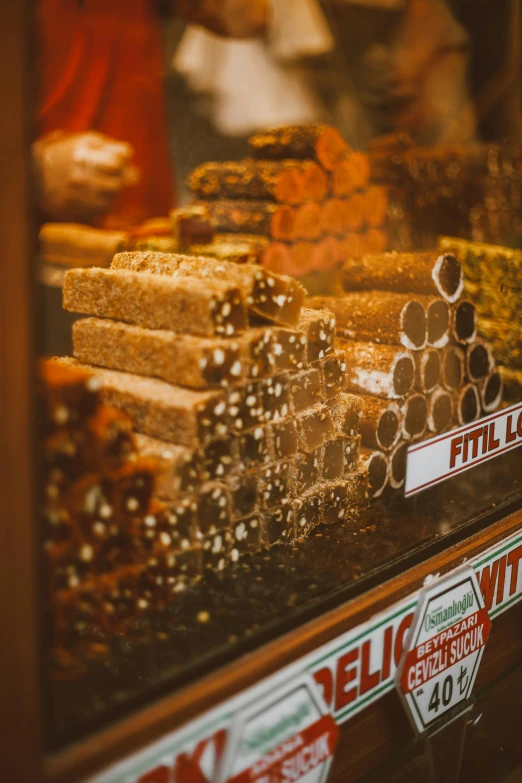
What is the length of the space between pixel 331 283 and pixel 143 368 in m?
2.33

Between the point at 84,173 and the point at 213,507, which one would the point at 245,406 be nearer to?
the point at 213,507

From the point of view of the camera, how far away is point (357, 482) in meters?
1.90

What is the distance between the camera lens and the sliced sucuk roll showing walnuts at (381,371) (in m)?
2.01

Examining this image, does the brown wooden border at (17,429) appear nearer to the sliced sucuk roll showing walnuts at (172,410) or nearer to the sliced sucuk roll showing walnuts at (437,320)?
the sliced sucuk roll showing walnuts at (172,410)

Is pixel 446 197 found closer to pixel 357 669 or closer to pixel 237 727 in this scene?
pixel 357 669

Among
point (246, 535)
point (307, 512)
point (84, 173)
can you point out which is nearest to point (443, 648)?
point (307, 512)

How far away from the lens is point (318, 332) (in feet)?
5.63

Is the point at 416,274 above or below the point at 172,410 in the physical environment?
above

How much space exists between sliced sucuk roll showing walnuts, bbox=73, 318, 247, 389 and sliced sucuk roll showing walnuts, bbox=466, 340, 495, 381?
0.94 m

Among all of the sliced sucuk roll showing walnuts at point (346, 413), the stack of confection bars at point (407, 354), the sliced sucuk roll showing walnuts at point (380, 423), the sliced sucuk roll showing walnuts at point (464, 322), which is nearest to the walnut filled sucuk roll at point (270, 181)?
the stack of confection bars at point (407, 354)

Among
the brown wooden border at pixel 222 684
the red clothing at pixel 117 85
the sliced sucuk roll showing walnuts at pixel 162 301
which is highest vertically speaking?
the red clothing at pixel 117 85

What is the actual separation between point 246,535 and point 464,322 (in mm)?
966

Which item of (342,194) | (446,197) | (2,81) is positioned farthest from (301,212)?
(2,81)

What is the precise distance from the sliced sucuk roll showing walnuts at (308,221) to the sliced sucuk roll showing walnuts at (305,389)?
2.30 meters
